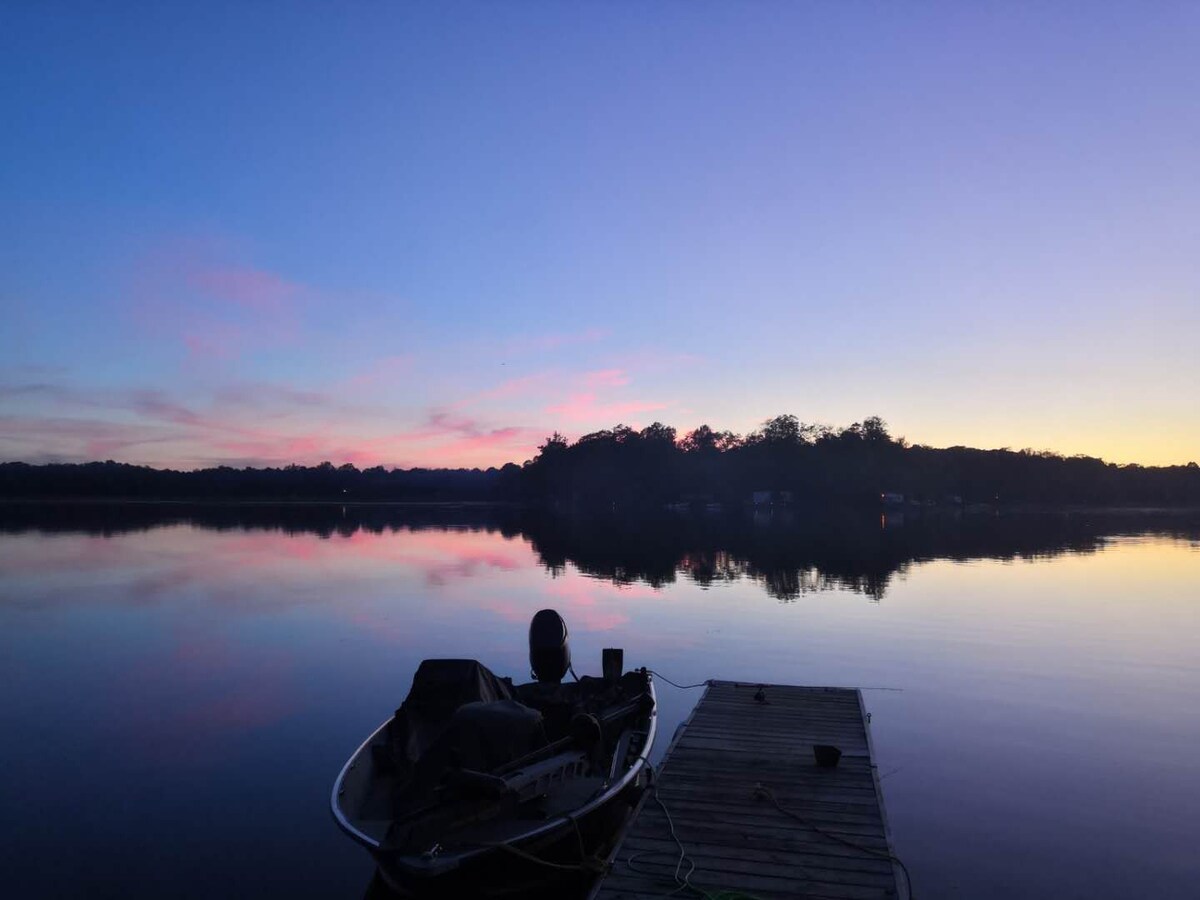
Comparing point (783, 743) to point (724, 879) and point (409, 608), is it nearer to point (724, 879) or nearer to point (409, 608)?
point (724, 879)

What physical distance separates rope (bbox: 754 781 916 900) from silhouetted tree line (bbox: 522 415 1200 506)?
151913mm

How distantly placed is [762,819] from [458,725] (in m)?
3.44

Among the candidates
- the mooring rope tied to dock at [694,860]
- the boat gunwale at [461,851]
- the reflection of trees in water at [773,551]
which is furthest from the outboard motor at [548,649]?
the reflection of trees in water at [773,551]

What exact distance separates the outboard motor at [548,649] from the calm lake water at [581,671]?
2.13 m

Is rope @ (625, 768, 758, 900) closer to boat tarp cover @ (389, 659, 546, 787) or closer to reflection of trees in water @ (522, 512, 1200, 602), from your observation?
boat tarp cover @ (389, 659, 546, 787)

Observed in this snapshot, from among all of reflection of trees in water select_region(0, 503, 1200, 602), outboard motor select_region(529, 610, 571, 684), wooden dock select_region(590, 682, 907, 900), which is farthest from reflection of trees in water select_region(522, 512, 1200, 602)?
wooden dock select_region(590, 682, 907, 900)

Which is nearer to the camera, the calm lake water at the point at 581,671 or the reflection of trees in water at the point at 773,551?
the calm lake water at the point at 581,671

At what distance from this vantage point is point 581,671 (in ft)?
65.5

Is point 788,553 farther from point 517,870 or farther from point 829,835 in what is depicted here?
point 517,870

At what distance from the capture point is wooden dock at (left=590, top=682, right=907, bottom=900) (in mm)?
7434

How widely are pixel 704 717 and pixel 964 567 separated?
31.2 meters

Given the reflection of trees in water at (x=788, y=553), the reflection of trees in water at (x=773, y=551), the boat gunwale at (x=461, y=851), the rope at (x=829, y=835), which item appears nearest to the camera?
the boat gunwale at (x=461, y=851)

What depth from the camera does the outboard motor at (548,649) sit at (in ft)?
46.5

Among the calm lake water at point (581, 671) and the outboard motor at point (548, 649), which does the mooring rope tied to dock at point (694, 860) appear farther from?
the outboard motor at point (548, 649)
